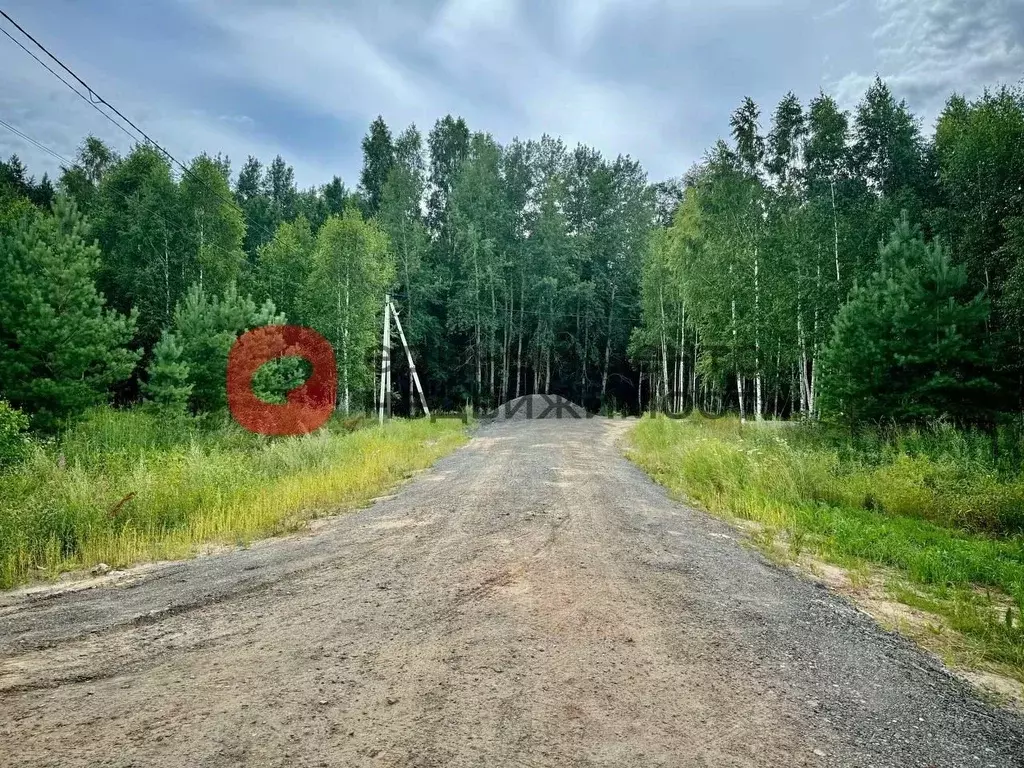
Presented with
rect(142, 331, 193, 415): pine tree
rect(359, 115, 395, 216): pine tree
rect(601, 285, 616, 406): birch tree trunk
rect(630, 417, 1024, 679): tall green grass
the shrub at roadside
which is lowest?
rect(630, 417, 1024, 679): tall green grass

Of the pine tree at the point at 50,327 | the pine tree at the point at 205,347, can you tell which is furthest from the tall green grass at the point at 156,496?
the pine tree at the point at 205,347

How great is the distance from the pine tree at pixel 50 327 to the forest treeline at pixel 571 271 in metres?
0.06

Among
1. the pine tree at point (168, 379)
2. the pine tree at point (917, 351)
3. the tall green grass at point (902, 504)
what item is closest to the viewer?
the tall green grass at point (902, 504)

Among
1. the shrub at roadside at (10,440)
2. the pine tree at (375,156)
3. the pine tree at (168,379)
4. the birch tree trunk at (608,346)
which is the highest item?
the pine tree at (375,156)

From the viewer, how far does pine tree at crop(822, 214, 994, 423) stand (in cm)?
1264

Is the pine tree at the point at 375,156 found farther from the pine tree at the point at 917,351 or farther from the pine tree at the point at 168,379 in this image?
the pine tree at the point at 917,351

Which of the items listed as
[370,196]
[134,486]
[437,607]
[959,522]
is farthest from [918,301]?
[370,196]

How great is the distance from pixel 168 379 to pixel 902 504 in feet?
56.6

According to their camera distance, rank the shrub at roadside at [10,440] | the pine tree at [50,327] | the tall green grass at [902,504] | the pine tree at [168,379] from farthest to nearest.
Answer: the pine tree at [168,379] → the pine tree at [50,327] → the shrub at roadside at [10,440] → the tall green grass at [902,504]

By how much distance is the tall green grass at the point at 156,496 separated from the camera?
20.5 ft

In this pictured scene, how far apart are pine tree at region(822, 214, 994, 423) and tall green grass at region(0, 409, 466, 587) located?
10570 mm

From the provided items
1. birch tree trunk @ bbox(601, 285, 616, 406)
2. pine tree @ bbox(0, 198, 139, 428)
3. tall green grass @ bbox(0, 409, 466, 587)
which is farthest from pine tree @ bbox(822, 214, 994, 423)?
birch tree trunk @ bbox(601, 285, 616, 406)

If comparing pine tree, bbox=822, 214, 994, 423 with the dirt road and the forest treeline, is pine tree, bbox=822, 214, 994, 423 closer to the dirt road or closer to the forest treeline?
the forest treeline

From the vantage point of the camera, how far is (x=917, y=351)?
12.8m
